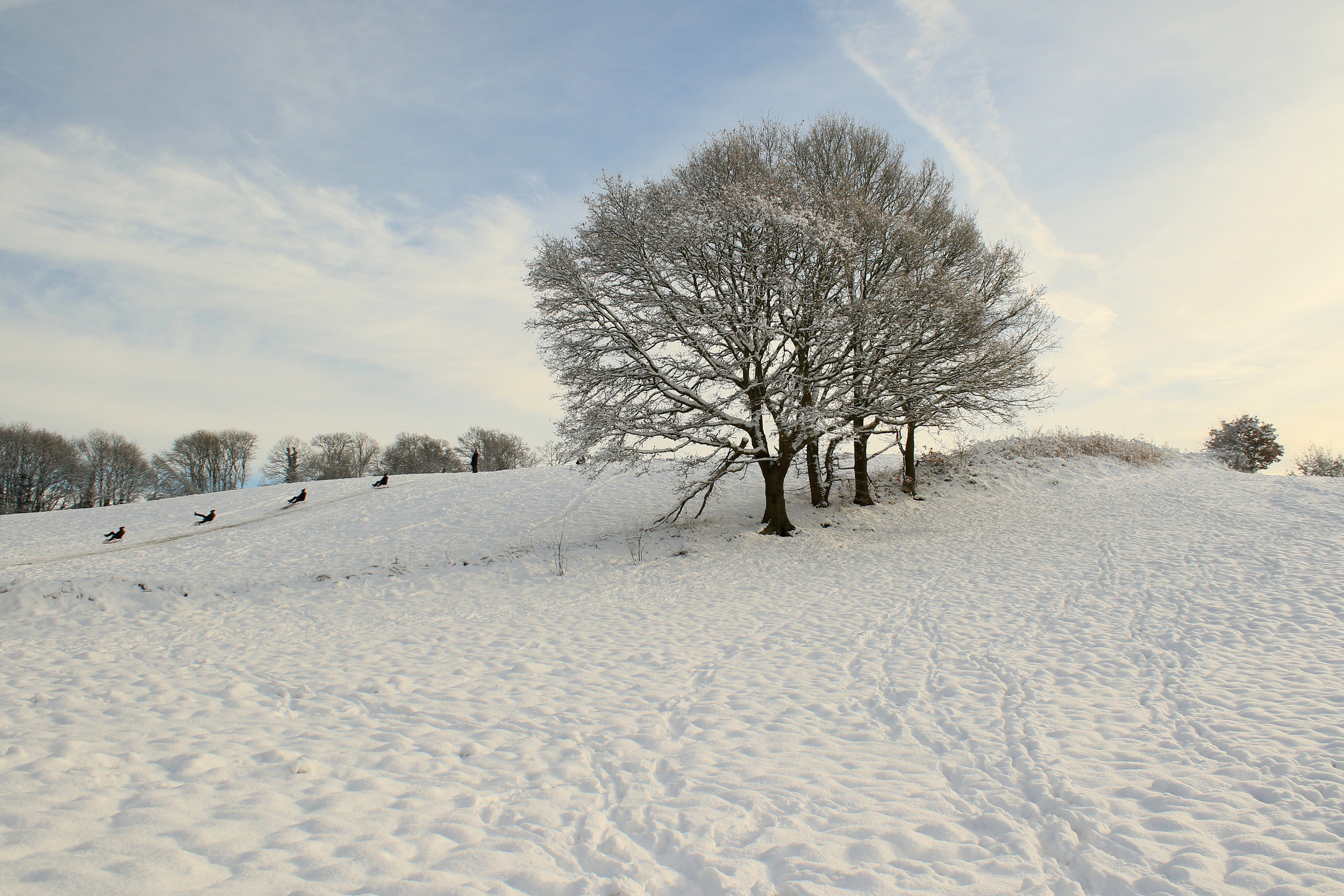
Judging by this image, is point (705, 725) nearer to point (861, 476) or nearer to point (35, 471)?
point (861, 476)

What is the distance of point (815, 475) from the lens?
18500mm

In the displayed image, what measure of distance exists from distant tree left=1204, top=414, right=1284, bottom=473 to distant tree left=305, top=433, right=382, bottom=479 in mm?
66123

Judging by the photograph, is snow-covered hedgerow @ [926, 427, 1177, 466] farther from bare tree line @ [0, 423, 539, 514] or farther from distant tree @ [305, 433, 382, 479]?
distant tree @ [305, 433, 382, 479]

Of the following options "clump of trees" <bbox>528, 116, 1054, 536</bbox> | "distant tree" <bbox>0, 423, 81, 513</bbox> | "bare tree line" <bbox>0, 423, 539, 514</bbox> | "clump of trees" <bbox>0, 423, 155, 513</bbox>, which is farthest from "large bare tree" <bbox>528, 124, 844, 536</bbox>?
"distant tree" <bbox>0, 423, 81, 513</bbox>

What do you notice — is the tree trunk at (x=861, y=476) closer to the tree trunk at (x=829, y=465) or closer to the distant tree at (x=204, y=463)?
the tree trunk at (x=829, y=465)

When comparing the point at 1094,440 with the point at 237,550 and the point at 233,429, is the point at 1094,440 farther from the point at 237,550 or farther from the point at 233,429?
the point at 233,429

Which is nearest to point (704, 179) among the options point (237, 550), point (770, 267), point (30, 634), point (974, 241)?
point (770, 267)

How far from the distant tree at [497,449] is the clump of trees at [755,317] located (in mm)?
42706

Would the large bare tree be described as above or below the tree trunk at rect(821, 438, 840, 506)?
above

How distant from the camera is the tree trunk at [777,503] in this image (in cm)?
1683

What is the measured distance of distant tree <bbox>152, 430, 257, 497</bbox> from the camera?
191 ft

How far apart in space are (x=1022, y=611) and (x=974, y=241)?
12.9 meters

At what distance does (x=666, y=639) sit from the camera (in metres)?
9.04

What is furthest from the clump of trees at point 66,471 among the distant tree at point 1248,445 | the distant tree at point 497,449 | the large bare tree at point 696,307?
the distant tree at point 1248,445
